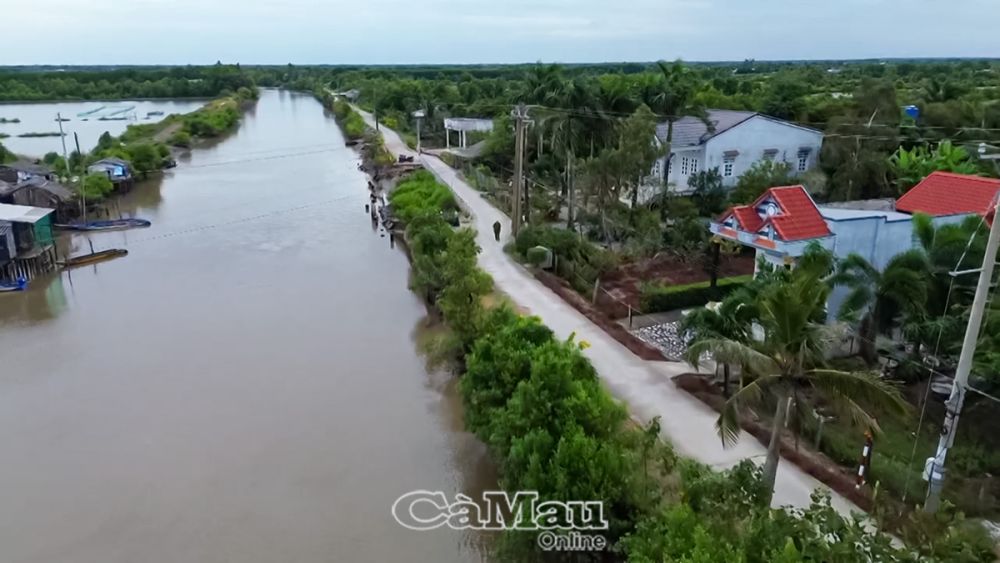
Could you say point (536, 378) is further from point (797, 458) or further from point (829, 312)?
point (829, 312)

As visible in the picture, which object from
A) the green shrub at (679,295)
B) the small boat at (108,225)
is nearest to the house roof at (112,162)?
the small boat at (108,225)

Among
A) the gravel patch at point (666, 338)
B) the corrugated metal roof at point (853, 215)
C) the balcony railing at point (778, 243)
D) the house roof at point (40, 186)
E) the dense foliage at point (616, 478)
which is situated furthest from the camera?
the house roof at point (40, 186)

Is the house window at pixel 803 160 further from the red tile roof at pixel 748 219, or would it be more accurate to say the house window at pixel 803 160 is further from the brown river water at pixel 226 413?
the brown river water at pixel 226 413

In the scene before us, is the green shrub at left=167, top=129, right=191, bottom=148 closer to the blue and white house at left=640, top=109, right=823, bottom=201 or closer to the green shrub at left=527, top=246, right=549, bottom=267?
the blue and white house at left=640, top=109, right=823, bottom=201

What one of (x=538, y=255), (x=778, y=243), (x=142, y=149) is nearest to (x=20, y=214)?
(x=538, y=255)

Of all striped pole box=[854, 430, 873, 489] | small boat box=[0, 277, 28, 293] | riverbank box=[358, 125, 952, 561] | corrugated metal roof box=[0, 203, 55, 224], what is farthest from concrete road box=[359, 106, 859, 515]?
corrugated metal roof box=[0, 203, 55, 224]

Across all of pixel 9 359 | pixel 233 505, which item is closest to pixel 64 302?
pixel 9 359
